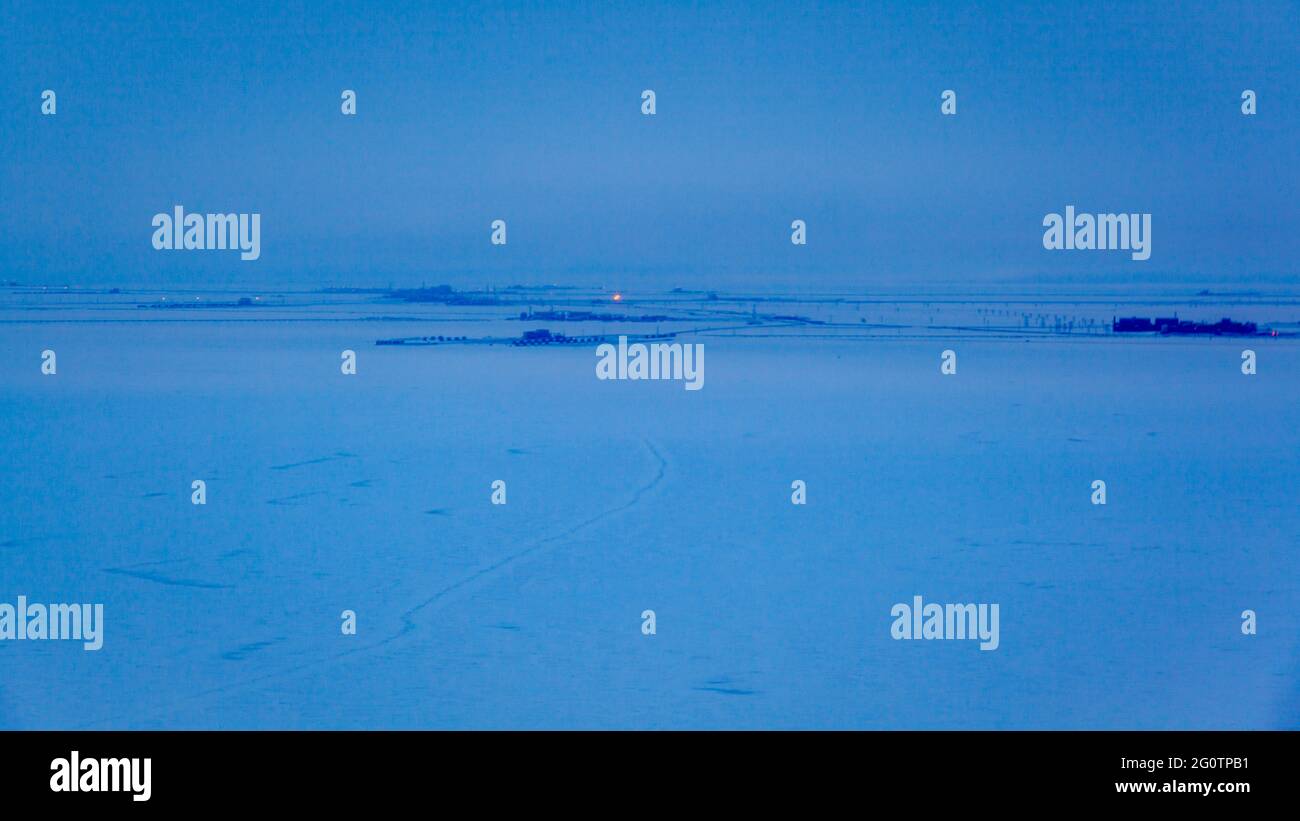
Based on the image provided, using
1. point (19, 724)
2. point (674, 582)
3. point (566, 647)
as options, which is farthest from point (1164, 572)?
point (19, 724)

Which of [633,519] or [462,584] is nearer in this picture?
[462,584]

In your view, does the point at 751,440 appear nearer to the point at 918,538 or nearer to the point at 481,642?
the point at 918,538
